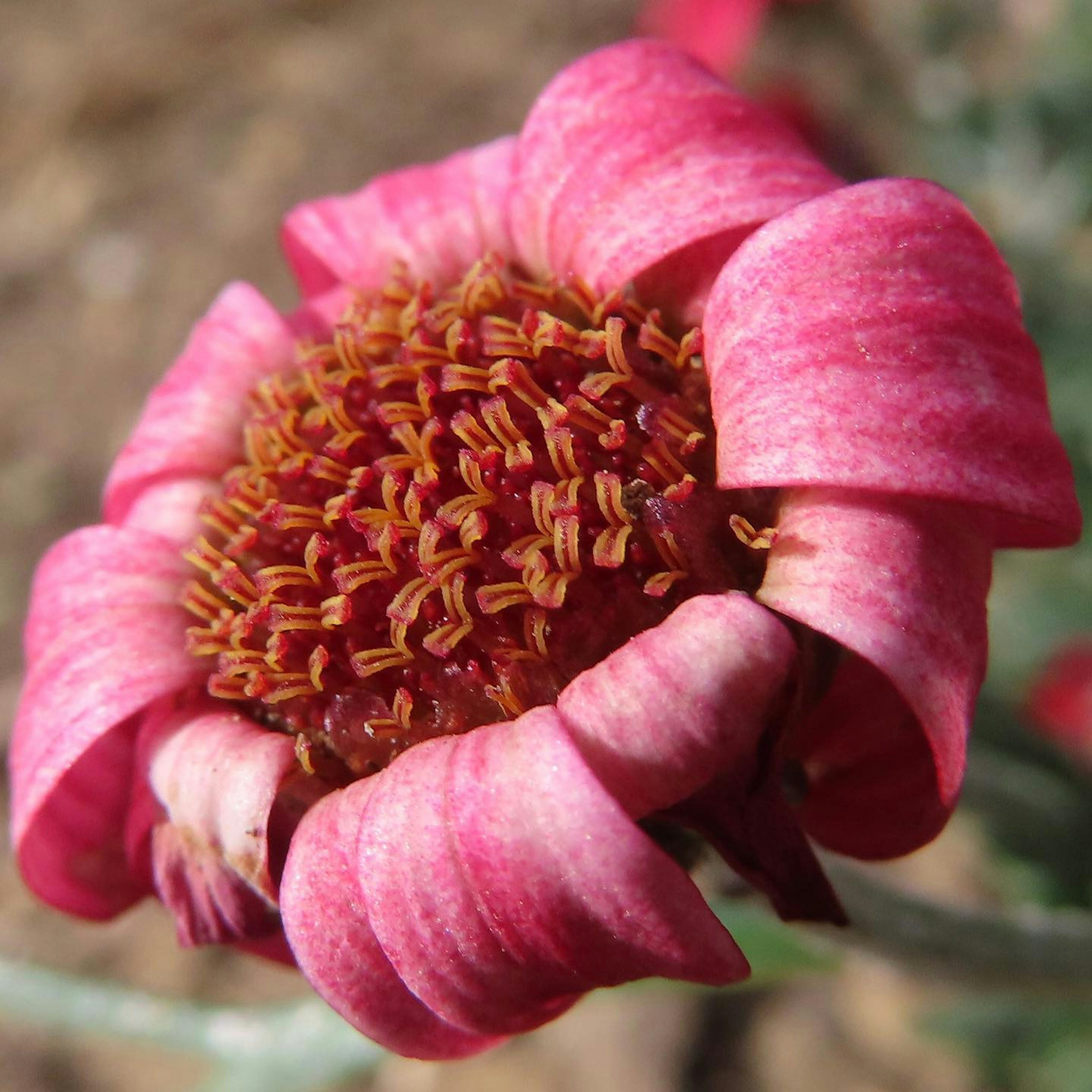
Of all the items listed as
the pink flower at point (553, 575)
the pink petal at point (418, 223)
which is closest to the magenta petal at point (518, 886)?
the pink flower at point (553, 575)

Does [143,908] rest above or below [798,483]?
below

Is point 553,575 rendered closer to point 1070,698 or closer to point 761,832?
point 761,832

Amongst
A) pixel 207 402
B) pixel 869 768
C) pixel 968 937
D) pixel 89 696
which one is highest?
pixel 207 402

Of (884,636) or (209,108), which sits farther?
(209,108)

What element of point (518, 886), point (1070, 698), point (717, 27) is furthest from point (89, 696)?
point (717, 27)

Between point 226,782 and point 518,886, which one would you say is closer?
point 518,886

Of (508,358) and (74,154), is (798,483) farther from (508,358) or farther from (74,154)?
(74,154)

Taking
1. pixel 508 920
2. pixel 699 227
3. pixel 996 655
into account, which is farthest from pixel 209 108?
pixel 508 920
